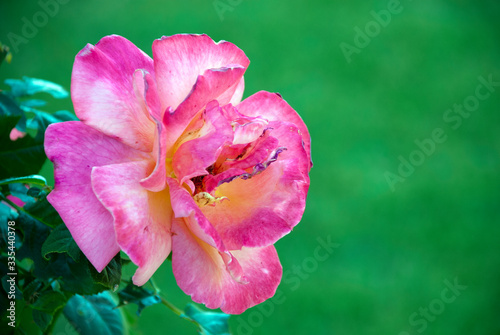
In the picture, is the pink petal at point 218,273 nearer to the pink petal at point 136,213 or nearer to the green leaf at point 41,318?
the pink petal at point 136,213

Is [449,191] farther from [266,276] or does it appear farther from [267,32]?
[266,276]

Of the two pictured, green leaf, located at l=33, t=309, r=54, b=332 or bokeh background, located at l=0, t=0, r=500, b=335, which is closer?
green leaf, located at l=33, t=309, r=54, b=332

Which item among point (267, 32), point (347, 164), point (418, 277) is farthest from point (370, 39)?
point (418, 277)

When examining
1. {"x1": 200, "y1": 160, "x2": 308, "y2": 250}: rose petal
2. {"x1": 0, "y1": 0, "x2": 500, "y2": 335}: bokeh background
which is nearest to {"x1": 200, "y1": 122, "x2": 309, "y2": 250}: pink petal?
{"x1": 200, "y1": 160, "x2": 308, "y2": 250}: rose petal

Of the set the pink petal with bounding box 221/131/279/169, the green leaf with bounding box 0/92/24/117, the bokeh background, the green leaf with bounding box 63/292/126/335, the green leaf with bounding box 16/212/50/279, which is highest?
the green leaf with bounding box 0/92/24/117

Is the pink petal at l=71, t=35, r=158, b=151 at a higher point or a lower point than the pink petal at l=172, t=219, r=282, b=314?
higher

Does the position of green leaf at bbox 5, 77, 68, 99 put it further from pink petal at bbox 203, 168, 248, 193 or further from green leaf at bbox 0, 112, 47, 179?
pink petal at bbox 203, 168, 248, 193

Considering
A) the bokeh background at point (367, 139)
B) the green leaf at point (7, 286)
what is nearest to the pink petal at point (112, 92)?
the green leaf at point (7, 286)
